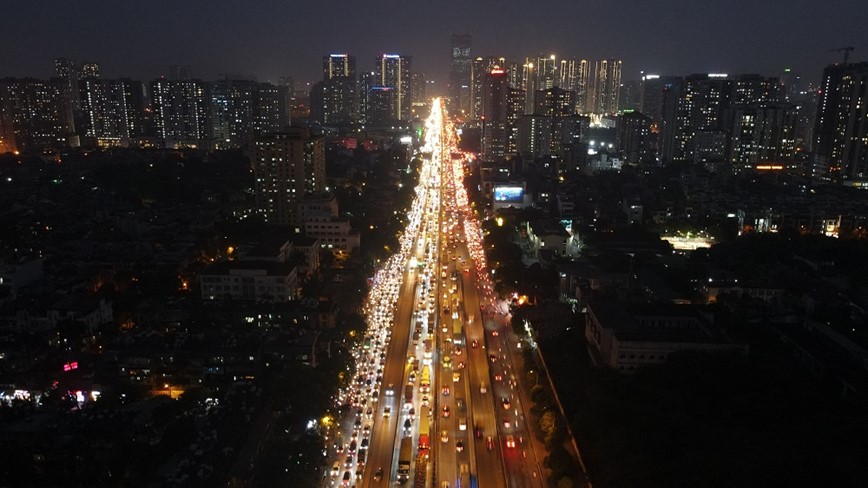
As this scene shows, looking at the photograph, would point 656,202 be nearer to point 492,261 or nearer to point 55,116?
point 492,261

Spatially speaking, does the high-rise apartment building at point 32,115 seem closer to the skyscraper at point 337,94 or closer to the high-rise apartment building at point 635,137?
the skyscraper at point 337,94

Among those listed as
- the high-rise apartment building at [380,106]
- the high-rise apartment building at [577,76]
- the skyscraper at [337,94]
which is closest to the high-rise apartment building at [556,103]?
the high-rise apartment building at [380,106]

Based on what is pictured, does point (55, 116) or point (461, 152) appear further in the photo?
point (461, 152)

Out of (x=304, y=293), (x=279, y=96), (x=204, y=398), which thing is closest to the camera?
(x=204, y=398)

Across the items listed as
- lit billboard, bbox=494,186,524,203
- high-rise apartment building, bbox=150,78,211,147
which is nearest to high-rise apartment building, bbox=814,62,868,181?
lit billboard, bbox=494,186,524,203

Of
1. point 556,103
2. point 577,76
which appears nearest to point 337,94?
point 556,103

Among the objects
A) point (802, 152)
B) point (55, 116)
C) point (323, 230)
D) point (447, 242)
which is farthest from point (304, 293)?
point (802, 152)
